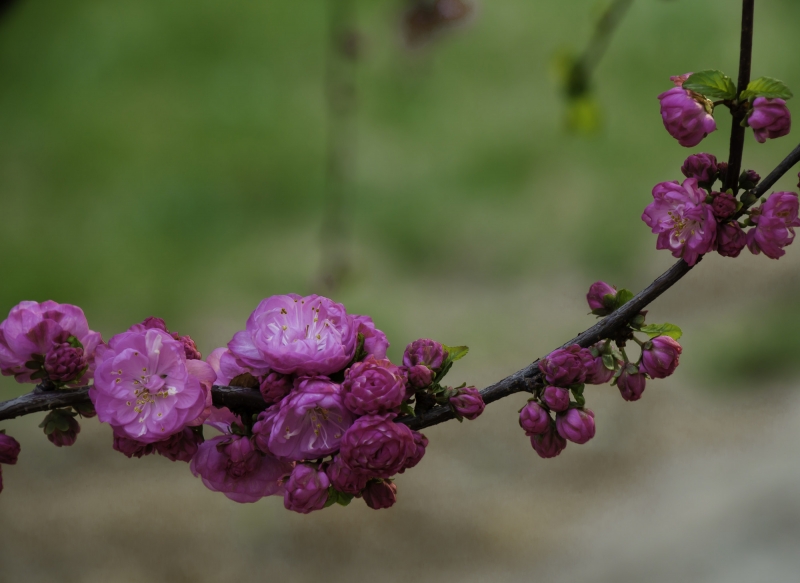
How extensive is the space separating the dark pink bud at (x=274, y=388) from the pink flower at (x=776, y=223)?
27 centimetres

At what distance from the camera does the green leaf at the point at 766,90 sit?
1.42 feet

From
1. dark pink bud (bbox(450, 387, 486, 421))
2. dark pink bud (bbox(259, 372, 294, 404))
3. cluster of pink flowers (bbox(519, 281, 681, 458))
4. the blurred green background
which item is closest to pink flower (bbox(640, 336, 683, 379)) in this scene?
cluster of pink flowers (bbox(519, 281, 681, 458))

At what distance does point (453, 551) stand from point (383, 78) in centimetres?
120

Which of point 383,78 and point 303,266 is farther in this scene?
point 383,78

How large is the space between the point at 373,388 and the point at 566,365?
0.36ft

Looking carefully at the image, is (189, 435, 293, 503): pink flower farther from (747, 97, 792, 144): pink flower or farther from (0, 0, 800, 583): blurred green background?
(0, 0, 800, 583): blurred green background

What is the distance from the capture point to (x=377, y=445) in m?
0.43

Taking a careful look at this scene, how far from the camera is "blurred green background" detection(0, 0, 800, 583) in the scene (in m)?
1.61

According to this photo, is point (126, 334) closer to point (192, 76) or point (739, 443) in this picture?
point (739, 443)

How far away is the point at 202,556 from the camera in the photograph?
1.54 metres

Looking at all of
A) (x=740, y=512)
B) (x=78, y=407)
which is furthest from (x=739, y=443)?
(x=78, y=407)

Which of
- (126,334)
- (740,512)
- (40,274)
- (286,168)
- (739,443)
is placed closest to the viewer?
(126,334)

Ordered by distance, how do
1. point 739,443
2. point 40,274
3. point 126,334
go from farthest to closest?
point 40,274 → point 739,443 → point 126,334

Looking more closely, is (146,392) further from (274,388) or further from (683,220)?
(683,220)
